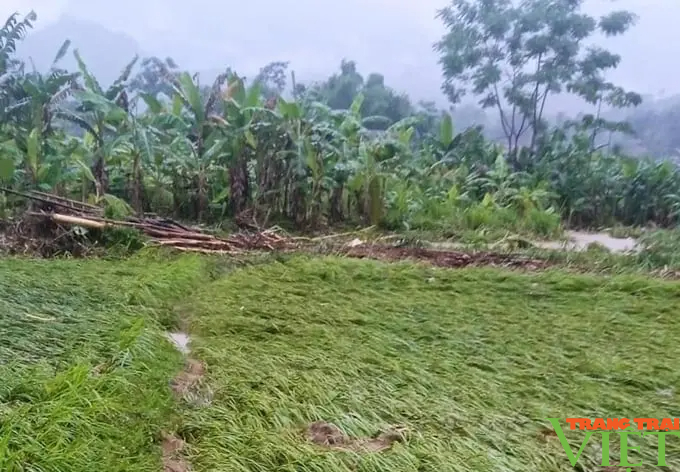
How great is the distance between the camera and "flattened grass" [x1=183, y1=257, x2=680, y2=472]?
1674mm

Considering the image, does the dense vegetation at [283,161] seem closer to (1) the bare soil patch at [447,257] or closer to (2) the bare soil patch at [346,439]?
(1) the bare soil patch at [447,257]

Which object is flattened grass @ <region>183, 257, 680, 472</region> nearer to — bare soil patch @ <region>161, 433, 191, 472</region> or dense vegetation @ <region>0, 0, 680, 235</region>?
bare soil patch @ <region>161, 433, 191, 472</region>

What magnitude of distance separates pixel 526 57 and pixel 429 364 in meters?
6.54

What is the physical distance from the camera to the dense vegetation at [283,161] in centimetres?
459

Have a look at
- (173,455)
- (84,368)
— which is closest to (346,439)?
(173,455)

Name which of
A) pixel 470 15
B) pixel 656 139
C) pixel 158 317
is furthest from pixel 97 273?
pixel 656 139

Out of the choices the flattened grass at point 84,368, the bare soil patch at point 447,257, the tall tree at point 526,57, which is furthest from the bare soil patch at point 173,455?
the tall tree at point 526,57

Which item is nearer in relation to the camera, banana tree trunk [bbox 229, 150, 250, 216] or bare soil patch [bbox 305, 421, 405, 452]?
bare soil patch [bbox 305, 421, 405, 452]

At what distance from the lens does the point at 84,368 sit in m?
1.79

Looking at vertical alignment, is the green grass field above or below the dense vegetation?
below

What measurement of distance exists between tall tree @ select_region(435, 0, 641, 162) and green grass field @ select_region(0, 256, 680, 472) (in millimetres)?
4968

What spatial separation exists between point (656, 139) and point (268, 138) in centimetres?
544

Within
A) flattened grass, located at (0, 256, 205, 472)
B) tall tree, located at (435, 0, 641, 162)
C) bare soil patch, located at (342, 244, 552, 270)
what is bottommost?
flattened grass, located at (0, 256, 205, 472)

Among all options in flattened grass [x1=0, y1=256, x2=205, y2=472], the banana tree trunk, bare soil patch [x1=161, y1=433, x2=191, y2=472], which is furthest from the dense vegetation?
bare soil patch [x1=161, y1=433, x2=191, y2=472]
